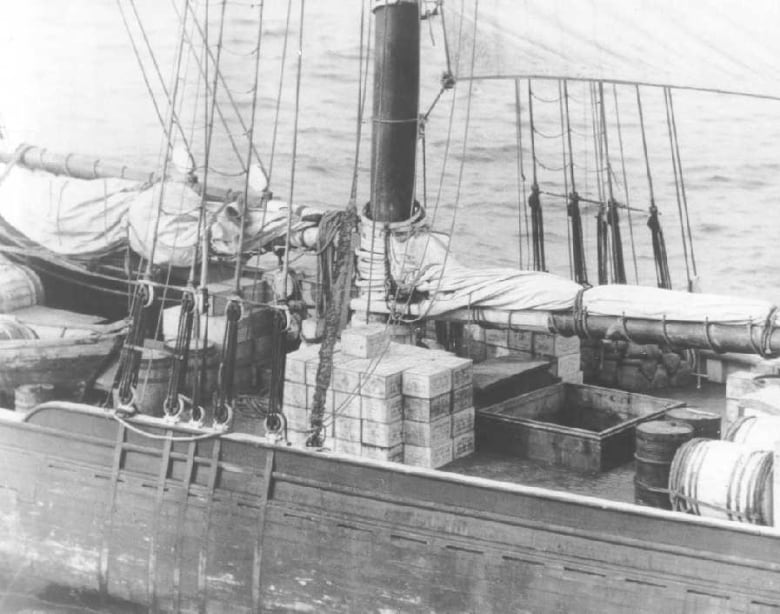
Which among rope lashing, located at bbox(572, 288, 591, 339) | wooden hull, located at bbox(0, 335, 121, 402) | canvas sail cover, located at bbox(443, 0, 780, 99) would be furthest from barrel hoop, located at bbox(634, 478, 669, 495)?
wooden hull, located at bbox(0, 335, 121, 402)

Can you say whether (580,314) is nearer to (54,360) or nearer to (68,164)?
(54,360)

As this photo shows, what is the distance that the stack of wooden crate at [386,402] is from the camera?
740 centimetres

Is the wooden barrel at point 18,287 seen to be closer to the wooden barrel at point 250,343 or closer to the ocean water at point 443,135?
the wooden barrel at point 250,343

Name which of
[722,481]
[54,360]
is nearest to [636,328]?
[722,481]

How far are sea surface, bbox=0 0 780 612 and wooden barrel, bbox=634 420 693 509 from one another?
9826 mm

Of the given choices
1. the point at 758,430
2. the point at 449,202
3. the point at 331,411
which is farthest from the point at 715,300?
the point at 449,202

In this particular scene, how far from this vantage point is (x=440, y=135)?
18.8 metres

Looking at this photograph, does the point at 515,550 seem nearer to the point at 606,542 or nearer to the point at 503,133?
the point at 606,542

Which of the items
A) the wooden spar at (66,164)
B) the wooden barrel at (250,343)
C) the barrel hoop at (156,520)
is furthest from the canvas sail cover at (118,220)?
the barrel hoop at (156,520)

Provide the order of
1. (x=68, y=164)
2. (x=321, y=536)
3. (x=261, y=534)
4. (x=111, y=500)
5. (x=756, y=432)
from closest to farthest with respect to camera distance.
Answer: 1. (x=756, y=432)
2. (x=321, y=536)
3. (x=261, y=534)
4. (x=111, y=500)
5. (x=68, y=164)

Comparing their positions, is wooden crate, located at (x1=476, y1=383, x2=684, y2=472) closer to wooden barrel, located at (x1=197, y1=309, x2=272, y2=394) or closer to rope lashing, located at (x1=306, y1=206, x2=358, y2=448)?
rope lashing, located at (x1=306, y1=206, x2=358, y2=448)

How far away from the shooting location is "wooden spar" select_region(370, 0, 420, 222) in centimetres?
899

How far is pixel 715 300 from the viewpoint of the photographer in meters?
7.58

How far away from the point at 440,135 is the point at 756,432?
1329 centimetres
